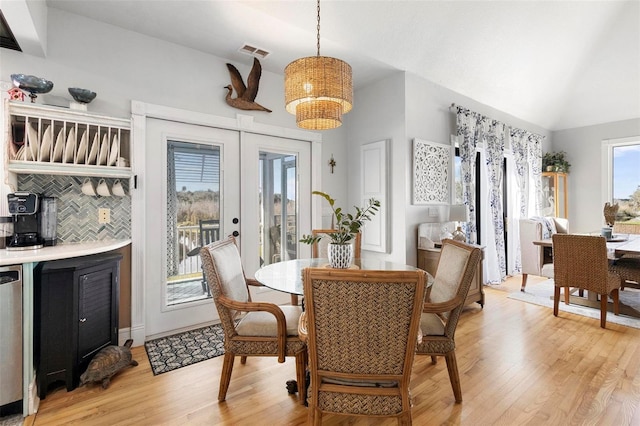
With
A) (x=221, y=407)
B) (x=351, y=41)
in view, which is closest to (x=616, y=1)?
(x=351, y=41)

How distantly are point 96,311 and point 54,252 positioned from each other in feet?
1.73

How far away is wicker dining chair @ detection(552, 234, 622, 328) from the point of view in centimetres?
308

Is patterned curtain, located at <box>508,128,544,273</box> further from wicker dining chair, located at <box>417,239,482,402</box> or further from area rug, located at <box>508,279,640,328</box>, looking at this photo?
wicker dining chair, located at <box>417,239,482,402</box>

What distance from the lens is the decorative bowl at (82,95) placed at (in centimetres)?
240

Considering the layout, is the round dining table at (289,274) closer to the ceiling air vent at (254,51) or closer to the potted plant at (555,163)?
the ceiling air vent at (254,51)

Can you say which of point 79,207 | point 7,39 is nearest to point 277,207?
point 79,207

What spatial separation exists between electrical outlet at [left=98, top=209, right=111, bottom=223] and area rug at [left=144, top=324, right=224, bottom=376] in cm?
116

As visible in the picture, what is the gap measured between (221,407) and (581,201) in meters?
7.60

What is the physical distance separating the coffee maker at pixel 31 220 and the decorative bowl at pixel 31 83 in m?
0.75

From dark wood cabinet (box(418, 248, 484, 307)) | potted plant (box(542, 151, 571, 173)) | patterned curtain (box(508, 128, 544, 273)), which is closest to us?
dark wood cabinet (box(418, 248, 484, 307))

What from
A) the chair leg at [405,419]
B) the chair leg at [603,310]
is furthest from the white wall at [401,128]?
the chair leg at [405,419]

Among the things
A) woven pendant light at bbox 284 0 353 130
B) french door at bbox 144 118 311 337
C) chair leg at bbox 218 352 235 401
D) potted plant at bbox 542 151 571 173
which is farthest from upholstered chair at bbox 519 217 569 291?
chair leg at bbox 218 352 235 401

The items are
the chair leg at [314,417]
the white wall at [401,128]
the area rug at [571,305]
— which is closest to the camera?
the chair leg at [314,417]

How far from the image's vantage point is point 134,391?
209 cm
